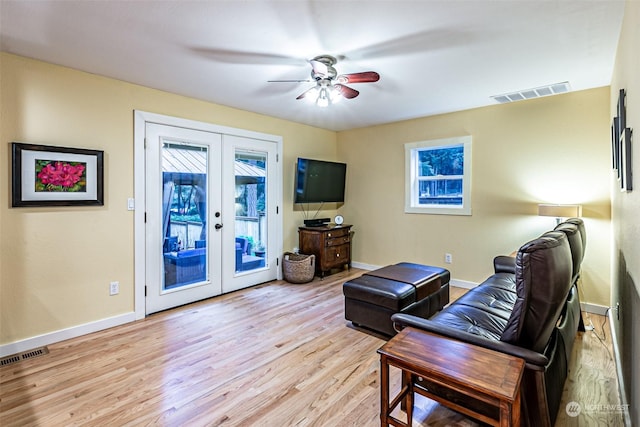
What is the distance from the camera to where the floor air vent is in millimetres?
2449

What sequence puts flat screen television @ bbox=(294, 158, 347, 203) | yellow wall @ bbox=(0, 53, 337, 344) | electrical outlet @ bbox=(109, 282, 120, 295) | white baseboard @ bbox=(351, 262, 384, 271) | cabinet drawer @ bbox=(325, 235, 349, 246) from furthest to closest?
white baseboard @ bbox=(351, 262, 384, 271) < cabinet drawer @ bbox=(325, 235, 349, 246) < flat screen television @ bbox=(294, 158, 347, 203) < electrical outlet @ bbox=(109, 282, 120, 295) < yellow wall @ bbox=(0, 53, 337, 344)

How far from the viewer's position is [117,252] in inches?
125

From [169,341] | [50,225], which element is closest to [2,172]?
[50,225]

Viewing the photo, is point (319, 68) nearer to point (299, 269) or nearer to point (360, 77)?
point (360, 77)

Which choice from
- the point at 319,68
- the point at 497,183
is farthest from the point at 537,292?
the point at 497,183

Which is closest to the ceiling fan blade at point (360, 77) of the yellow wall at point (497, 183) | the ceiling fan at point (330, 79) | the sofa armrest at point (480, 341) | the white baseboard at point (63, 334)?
the ceiling fan at point (330, 79)

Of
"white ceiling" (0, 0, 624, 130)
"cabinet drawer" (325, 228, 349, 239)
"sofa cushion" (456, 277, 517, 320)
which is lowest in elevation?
"sofa cushion" (456, 277, 517, 320)

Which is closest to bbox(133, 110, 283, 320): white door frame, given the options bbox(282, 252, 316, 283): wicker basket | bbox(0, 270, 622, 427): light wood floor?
bbox(0, 270, 622, 427): light wood floor

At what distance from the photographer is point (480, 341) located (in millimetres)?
1565

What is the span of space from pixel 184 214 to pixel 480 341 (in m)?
3.29

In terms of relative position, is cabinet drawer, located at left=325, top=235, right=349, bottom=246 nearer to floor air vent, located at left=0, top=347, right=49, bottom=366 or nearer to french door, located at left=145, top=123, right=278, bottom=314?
french door, located at left=145, top=123, right=278, bottom=314

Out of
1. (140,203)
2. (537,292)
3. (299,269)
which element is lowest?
(299,269)

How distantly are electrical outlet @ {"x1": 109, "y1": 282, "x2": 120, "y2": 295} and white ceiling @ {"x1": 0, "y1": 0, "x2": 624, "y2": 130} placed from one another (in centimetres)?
207

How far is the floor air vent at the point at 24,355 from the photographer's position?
2.45 meters
